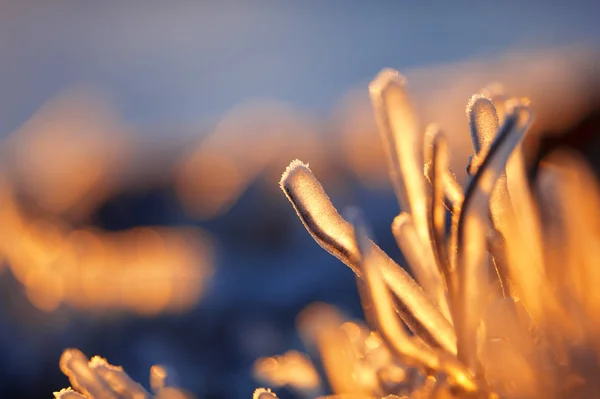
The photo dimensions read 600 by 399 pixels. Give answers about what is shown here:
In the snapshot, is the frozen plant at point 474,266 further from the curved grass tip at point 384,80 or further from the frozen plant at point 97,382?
the frozen plant at point 97,382

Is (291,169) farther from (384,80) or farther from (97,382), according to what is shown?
(97,382)

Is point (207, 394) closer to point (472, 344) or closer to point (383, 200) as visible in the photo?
point (472, 344)

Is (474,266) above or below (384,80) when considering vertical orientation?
below

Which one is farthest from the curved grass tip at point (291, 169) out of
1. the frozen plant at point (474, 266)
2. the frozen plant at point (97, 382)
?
the frozen plant at point (97, 382)

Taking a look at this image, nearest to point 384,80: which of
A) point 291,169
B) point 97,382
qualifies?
point 291,169

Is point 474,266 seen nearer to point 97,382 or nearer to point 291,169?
point 291,169

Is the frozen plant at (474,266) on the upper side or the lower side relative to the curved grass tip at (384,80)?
lower

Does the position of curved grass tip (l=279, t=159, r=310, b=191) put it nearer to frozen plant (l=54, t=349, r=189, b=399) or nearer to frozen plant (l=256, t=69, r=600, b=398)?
frozen plant (l=256, t=69, r=600, b=398)

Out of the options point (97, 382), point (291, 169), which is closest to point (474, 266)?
point (291, 169)

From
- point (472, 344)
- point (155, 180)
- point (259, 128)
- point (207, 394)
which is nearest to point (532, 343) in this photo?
point (472, 344)
